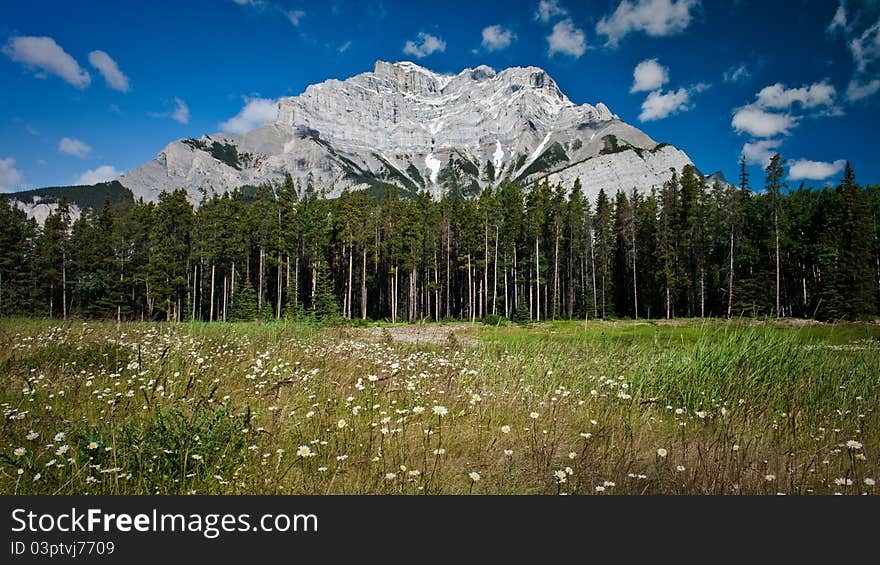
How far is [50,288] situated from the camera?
49312 millimetres

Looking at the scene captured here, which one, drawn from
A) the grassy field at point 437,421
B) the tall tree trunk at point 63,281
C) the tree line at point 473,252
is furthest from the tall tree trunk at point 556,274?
the tall tree trunk at point 63,281

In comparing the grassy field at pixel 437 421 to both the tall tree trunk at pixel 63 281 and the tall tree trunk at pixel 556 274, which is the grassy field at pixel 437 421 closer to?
the tall tree trunk at pixel 556 274

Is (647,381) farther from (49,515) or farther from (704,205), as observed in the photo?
(704,205)

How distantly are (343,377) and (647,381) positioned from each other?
4.56m

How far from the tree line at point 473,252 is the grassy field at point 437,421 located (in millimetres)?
32423

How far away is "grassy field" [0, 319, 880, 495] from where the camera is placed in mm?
3266

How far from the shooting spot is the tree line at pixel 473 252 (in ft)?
145

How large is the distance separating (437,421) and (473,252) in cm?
5068

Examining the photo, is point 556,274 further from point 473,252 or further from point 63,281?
point 63,281

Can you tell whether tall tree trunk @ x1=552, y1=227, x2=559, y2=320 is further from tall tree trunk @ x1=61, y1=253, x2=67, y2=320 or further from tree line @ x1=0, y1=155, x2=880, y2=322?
tall tree trunk @ x1=61, y1=253, x2=67, y2=320

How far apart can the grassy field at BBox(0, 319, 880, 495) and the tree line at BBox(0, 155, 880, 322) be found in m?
32.4

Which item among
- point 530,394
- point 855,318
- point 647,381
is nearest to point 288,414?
point 530,394

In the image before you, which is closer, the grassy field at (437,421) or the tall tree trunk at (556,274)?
the grassy field at (437,421)

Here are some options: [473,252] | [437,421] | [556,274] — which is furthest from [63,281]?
[437,421]
